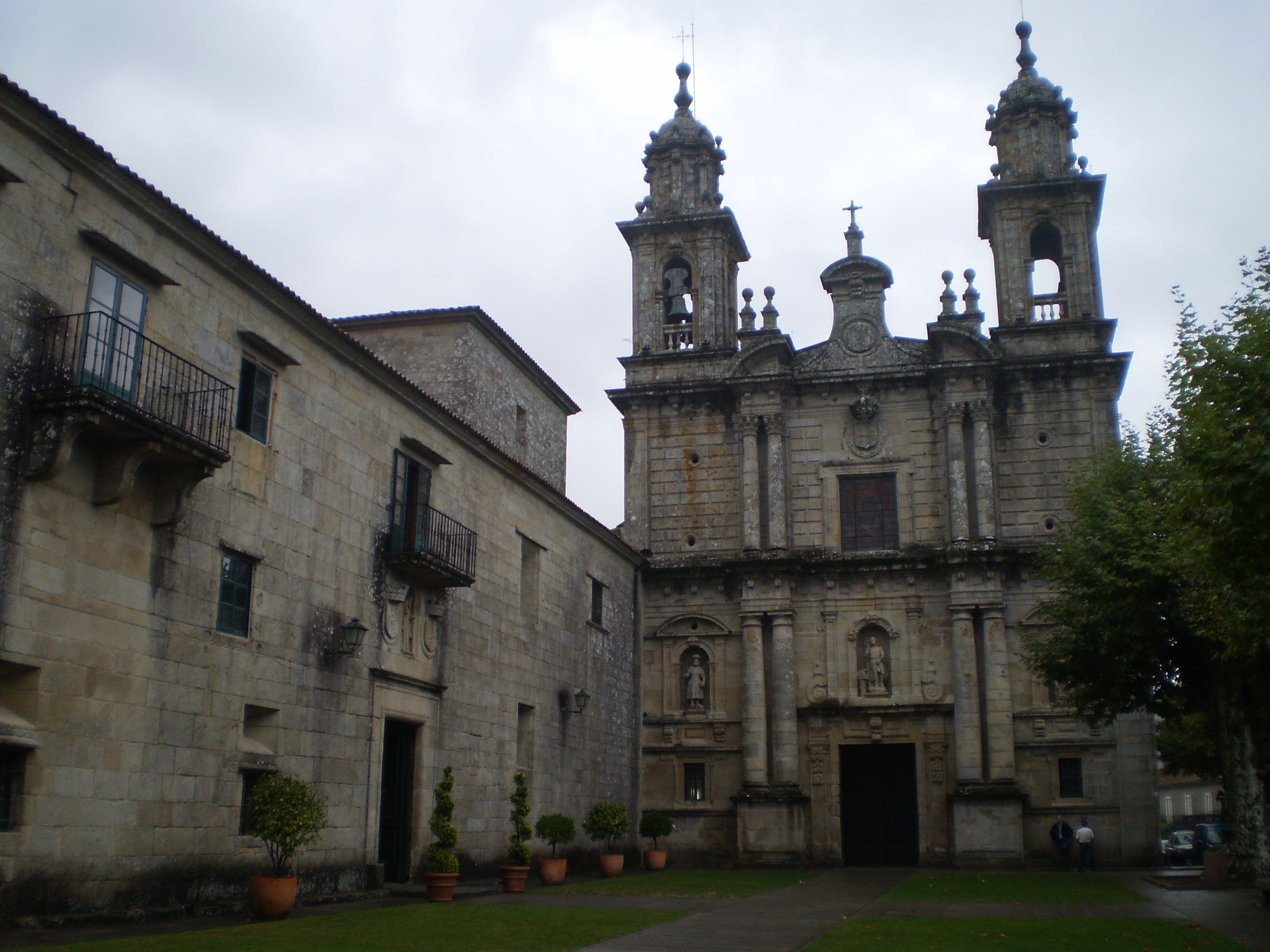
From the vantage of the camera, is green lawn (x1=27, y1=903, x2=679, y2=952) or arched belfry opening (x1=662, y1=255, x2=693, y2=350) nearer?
green lawn (x1=27, y1=903, x2=679, y2=952)

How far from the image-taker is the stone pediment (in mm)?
33281

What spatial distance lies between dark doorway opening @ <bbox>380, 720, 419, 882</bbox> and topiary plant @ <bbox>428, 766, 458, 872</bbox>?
416mm

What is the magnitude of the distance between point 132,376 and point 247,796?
17.7ft

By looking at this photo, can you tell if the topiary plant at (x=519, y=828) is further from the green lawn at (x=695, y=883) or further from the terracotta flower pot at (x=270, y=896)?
the terracotta flower pot at (x=270, y=896)

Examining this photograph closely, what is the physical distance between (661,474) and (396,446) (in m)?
15.2

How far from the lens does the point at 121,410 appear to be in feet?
40.5

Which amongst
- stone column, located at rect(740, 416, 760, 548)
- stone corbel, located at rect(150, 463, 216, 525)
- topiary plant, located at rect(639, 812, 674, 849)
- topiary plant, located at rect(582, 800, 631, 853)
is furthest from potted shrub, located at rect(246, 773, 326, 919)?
stone column, located at rect(740, 416, 760, 548)

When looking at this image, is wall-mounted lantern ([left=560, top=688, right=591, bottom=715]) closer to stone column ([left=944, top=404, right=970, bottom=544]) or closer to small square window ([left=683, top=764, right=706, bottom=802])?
small square window ([left=683, top=764, right=706, bottom=802])

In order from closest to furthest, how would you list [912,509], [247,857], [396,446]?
1. [247,857]
2. [396,446]
3. [912,509]

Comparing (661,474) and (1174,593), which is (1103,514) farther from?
(661,474)

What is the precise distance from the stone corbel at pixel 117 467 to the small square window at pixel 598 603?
16880mm

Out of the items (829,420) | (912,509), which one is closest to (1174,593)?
(912,509)

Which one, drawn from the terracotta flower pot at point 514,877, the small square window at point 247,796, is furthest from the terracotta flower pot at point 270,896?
the terracotta flower pot at point 514,877

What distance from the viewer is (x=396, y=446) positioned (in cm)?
1989
